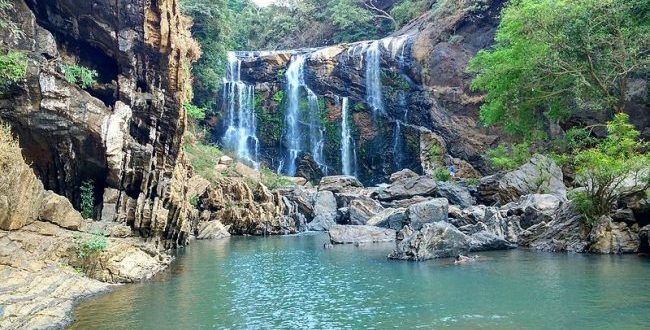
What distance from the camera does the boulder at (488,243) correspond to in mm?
21094

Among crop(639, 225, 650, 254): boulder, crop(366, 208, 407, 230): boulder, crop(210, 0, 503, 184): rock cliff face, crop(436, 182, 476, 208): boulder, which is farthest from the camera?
crop(210, 0, 503, 184): rock cliff face

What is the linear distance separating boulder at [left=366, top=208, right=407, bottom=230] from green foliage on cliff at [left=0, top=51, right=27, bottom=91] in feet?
55.8

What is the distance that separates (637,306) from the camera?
36.6 feet

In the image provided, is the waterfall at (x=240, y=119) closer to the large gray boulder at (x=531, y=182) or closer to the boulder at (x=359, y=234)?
the boulder at (x=359, y=234)

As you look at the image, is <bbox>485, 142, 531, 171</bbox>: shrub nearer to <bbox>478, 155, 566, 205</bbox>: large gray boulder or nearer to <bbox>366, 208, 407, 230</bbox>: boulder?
<bbox>478, 155, 566, 205</bbox>: large gray boulder

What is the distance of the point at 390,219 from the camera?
28.3 metres

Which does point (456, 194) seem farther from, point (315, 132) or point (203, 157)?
point (203, 157)

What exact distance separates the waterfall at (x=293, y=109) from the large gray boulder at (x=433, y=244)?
86.7 feet

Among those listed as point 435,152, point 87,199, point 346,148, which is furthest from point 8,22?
point 346,148

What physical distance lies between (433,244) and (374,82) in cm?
2770

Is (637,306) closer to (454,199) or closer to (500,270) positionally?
(500,270)

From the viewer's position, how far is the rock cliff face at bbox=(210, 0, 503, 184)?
43156 millimetres

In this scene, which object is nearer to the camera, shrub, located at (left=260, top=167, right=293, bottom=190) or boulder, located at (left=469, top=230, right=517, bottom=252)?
boulder, located at (left=469, top=230, right=517, bottom=252)

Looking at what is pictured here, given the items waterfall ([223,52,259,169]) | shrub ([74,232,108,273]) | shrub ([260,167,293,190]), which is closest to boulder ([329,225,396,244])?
shrub ([74,232,108,273])
